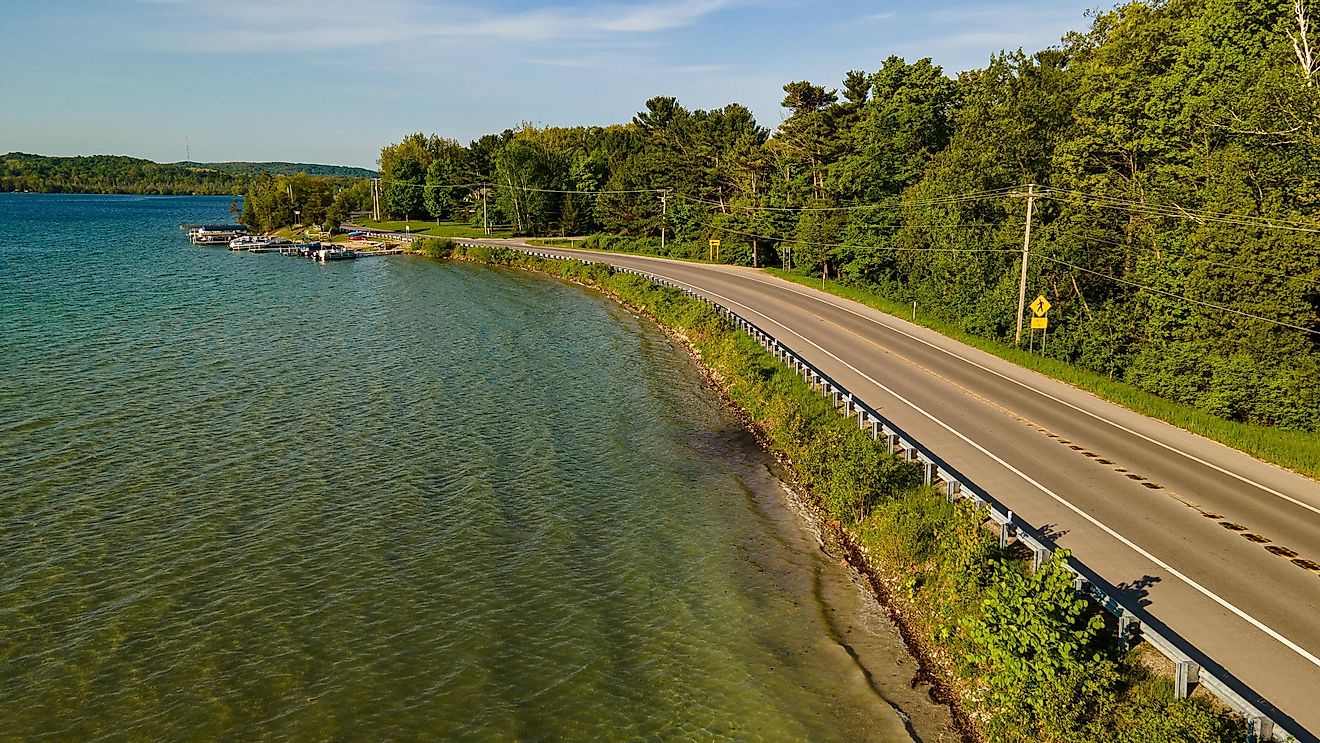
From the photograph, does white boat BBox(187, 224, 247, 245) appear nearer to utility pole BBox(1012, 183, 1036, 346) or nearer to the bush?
the bush

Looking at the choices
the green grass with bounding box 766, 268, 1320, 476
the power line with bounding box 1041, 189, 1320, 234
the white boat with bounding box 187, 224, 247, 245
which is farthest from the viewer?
the white boat with bounding box 187, 224, 247, 245

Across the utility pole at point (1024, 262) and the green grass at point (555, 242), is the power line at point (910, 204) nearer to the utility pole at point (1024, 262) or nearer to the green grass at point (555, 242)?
the utility pole at point (1024, 262)

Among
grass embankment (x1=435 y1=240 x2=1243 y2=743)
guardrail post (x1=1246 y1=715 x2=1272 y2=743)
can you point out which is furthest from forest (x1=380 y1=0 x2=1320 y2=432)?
guardrail post (x1=1246 y1=715 x2=1272 y2=743)

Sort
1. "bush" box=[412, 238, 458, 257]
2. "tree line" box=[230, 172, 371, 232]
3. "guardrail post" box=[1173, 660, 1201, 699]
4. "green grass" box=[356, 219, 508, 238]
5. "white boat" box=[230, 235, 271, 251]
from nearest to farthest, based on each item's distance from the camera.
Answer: "guardrail post" box=[1173, 660, 1201, 699], "bush" box=[412, 238, 458, 257], "white boat" box=[230, 235, 271, 251], "green grass" box=[356, 219, 508, 238], "tree line" box=[230, 172, 371, 232]

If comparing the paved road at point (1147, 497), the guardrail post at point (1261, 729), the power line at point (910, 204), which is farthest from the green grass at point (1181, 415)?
the guardrail post at point (1261, 729)

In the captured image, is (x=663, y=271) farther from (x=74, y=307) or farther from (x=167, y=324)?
(x=74, y=307)

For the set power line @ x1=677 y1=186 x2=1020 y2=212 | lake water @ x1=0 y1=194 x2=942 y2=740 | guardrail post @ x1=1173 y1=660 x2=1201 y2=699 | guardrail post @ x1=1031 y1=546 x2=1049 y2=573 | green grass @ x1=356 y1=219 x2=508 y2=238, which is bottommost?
lake water @ x1=0 y1=194 x2=942 y2=740
